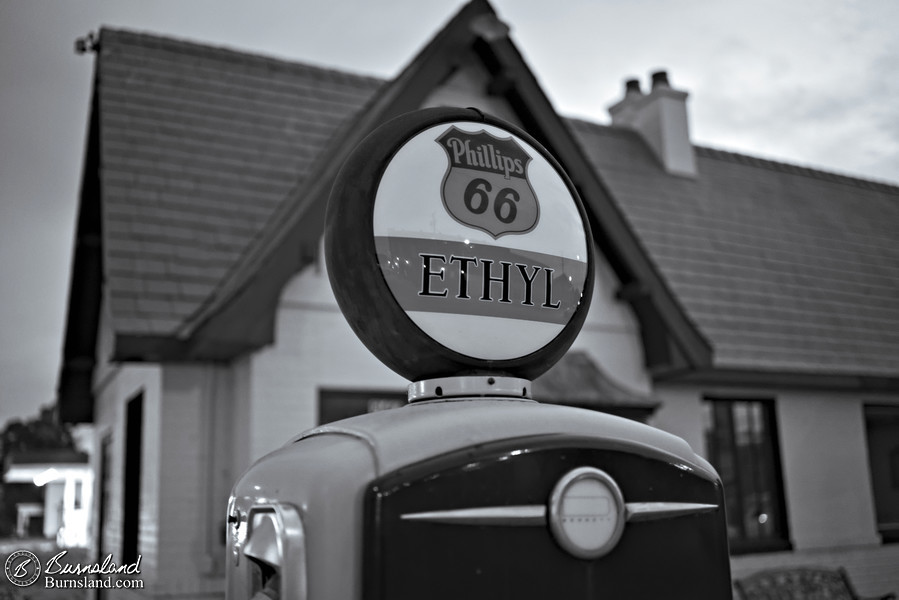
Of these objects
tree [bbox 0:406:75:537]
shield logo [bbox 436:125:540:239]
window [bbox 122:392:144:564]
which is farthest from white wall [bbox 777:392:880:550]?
tree [bbox 0:406:75:537]

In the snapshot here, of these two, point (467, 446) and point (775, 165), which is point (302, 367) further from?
point (775, 165)

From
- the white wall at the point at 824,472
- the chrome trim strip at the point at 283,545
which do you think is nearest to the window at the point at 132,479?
the white wall at the point at 824,472

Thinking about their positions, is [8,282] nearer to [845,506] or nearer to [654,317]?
[654,317]

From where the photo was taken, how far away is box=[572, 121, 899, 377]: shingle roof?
9.36m

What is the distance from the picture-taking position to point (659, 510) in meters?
1.45

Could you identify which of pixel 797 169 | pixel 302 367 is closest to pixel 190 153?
pixel 302 367

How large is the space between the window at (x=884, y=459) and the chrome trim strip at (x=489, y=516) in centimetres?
1035

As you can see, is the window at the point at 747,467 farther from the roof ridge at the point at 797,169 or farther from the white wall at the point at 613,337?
the roof ridge at the point at 797,169

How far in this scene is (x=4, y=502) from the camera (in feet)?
44.8

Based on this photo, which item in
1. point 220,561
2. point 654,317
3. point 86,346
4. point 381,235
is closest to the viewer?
point 381,235

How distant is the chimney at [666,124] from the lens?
11.8 metres

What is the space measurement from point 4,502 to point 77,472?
2.12 m

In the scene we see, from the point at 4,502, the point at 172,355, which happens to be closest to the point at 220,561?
the point at 172,355

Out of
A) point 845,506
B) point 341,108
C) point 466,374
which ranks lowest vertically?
point 845,506
